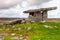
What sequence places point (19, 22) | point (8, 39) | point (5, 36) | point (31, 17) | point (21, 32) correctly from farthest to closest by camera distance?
point (31, 17) → point (19, 22) → point (21, 32) → point (5, 36) → point (8, 39)

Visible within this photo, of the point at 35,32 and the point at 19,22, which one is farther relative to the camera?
the point at 19,22

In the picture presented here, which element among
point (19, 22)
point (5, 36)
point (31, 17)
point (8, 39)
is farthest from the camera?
point (31, 17)

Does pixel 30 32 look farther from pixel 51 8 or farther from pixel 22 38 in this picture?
pixel 51 8

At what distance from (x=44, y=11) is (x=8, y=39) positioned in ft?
43.2

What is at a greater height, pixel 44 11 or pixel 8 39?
pixel 44 11

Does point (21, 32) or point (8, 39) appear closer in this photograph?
point (8, 39)

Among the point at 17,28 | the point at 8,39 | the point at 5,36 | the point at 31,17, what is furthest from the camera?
the point at 31,17

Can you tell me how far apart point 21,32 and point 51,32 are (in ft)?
10.7

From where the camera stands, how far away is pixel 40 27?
24875mm

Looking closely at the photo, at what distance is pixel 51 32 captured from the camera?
75.9ft

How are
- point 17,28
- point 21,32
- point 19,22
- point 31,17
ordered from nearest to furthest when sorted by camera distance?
point 21,32 → point 17,28 → point 19,22 → point 31,17

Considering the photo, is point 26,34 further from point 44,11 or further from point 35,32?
point 44,11

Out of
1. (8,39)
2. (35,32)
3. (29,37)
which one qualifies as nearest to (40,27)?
(35,32)

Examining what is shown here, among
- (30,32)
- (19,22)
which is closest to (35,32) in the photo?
(30,32)
